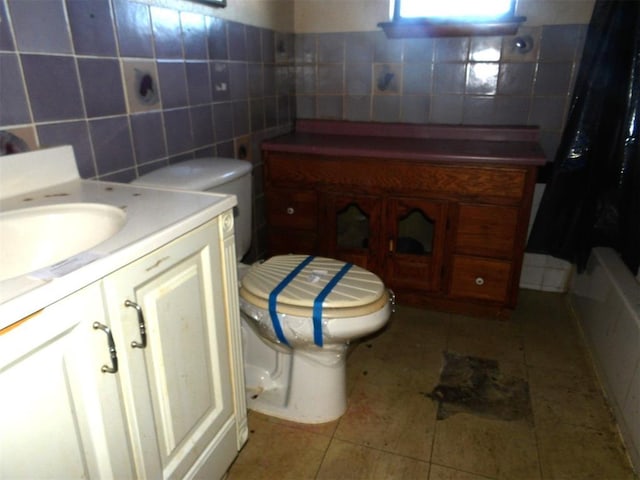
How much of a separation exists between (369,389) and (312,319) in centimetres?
48

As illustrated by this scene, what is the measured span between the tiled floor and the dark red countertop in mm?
731

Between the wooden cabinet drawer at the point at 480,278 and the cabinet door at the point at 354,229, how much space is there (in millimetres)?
334

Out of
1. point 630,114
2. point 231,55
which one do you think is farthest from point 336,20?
point 630,114

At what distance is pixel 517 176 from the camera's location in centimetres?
171

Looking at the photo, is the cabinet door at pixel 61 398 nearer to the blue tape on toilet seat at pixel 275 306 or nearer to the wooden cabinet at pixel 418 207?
the blue tape on toilet seat at pixel 275 306

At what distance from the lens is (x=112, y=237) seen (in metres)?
0.79

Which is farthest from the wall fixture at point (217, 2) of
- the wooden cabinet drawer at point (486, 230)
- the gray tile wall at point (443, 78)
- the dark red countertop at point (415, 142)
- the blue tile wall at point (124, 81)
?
the wooden cabinet drawer at point (486, 230)

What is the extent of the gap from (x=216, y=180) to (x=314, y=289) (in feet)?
1.37

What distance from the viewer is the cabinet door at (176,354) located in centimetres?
81

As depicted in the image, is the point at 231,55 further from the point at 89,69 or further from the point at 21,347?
the point at 21,347

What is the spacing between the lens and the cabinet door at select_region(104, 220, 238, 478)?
805 mm

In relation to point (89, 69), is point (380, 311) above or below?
below

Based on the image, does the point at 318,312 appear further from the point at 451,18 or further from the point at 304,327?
the point at 451,18

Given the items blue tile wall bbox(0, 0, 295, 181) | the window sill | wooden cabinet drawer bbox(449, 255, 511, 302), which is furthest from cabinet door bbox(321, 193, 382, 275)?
the window sill
